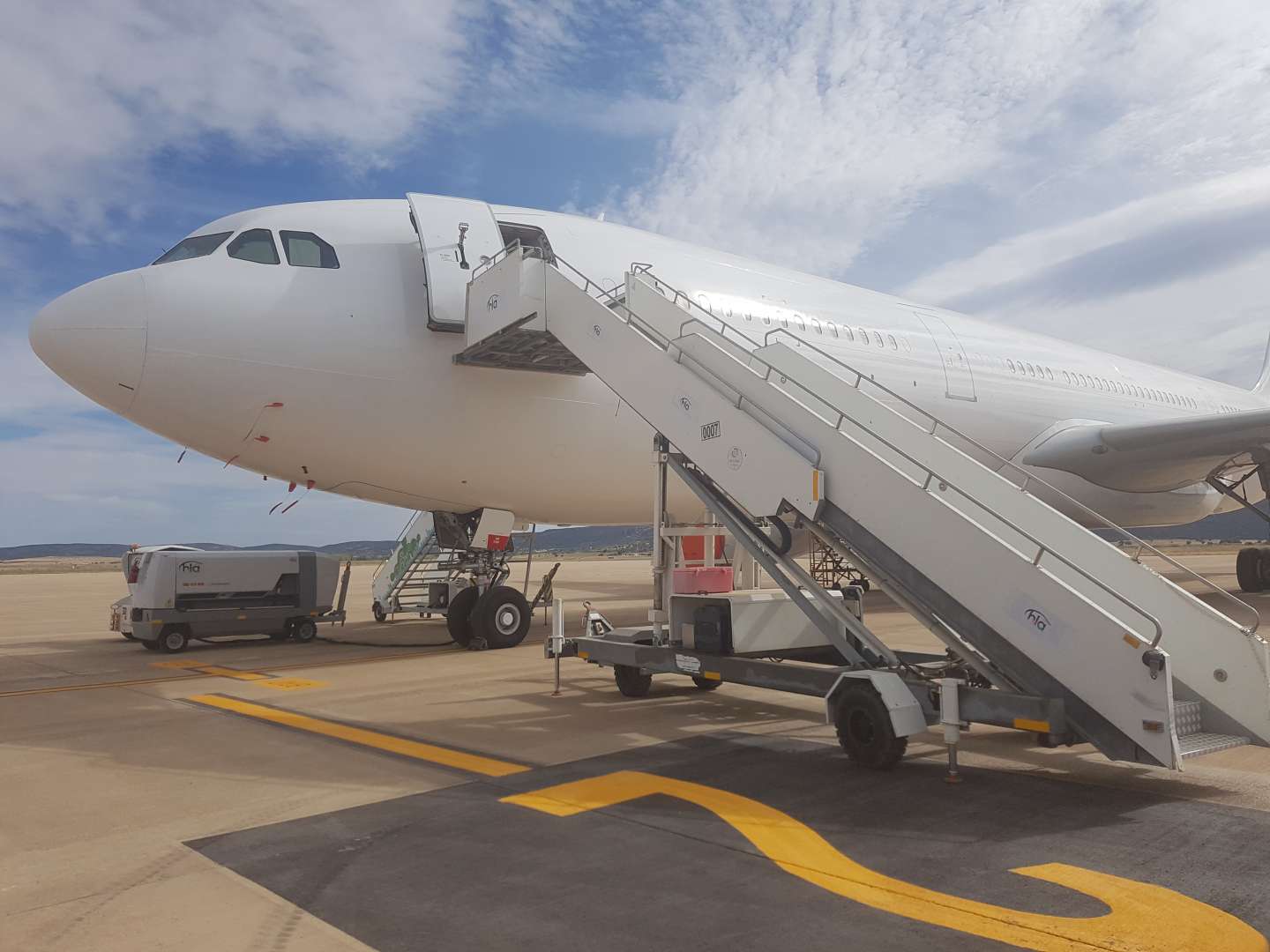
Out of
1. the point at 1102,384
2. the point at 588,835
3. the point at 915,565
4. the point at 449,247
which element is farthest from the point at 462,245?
the point at 1102,384

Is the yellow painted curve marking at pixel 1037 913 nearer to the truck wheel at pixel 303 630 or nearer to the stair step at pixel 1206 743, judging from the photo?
the stair step at pixel 1206 743

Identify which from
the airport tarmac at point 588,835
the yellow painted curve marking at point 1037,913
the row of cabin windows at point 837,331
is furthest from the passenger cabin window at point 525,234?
the yellow painted curve marking at point 1037,913

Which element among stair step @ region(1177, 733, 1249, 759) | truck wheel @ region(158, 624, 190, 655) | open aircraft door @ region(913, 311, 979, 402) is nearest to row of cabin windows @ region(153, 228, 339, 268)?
truck wheel @ region(158, 624, 190, 655)

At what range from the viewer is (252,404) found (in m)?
9.60

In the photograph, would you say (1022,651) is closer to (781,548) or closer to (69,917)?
(781,548)

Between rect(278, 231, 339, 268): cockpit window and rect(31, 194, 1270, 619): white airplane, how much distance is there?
19 mm

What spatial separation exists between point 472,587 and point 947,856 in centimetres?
925

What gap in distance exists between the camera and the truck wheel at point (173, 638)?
43.3 feet

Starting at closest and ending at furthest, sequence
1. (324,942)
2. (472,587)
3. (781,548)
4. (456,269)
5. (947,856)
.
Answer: (324,942)
(947,856)
(781,548)
(456,269)
(472,587)

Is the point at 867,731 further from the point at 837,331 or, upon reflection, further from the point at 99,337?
the point at 837,331

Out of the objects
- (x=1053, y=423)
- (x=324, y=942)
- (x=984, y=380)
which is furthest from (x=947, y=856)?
(x=1053, y=423)

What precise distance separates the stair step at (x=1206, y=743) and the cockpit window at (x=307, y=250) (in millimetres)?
9100

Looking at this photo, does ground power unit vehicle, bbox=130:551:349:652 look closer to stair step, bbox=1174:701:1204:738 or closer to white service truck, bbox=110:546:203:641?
white service truck, bbox=110:546:203:641

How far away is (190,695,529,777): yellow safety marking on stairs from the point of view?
602 centimetres
